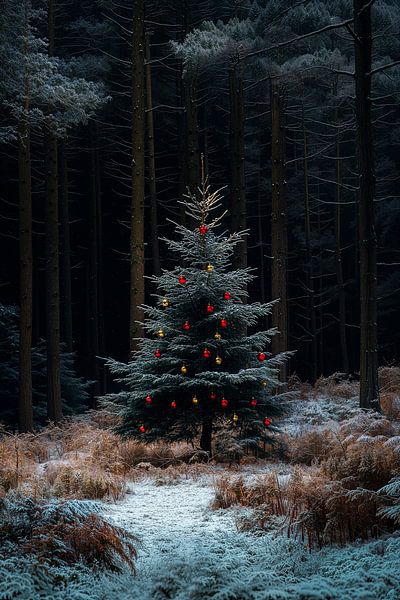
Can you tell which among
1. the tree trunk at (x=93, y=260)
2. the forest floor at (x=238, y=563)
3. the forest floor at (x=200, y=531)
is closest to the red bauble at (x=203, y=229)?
the forest floor at (x=200, y=531)

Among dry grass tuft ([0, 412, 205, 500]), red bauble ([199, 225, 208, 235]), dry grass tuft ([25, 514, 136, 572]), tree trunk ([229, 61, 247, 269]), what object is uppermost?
tree trunk ([229, 61, 247, 269])

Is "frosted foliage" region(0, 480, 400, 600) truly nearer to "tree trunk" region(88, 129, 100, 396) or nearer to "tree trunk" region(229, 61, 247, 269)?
"tree trunk" region(229, 61, 247, 269)

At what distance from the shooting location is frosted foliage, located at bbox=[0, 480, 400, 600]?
333cm

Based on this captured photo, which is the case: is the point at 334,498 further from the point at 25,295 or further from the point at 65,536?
the point at 25,295

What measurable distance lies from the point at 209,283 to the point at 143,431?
8.20 ft

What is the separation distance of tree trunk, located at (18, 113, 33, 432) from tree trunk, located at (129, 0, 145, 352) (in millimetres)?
2302

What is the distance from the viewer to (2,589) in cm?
329

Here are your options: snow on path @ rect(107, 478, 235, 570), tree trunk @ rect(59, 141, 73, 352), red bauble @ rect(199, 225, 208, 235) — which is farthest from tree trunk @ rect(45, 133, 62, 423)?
snow on path @ rect(107, 478, 235, 570)

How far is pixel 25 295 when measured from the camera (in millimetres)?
12547

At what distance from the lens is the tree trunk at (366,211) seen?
938cm

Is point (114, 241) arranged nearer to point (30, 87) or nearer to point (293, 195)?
point (293, 195)

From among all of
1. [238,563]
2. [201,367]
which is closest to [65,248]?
[201,367]

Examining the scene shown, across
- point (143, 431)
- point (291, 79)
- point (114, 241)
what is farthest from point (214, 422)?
point (114, 241)

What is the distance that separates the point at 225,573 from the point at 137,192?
995 centimetres
